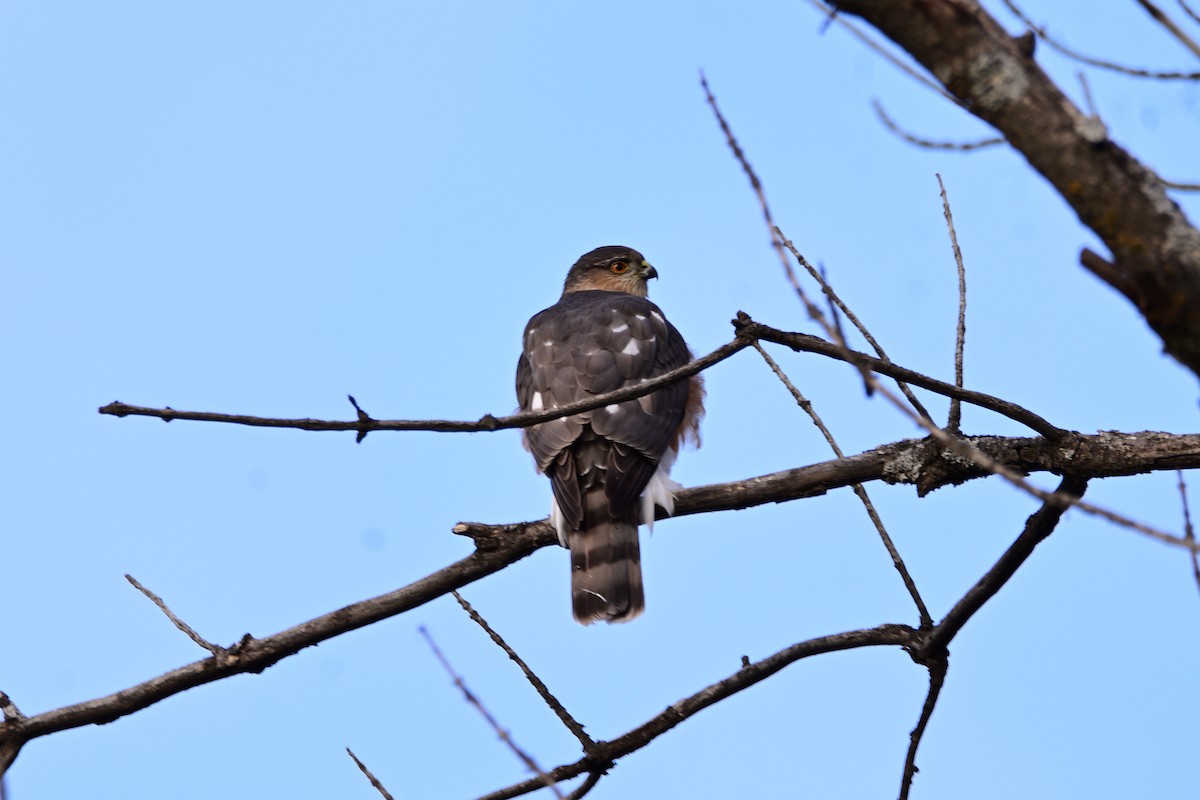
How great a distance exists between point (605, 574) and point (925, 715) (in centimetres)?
190

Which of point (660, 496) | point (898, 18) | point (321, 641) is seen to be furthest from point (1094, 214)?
point (660, 496)

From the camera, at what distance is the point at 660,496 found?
5.61m

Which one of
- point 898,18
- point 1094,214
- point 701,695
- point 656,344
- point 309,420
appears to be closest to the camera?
point 1094,214

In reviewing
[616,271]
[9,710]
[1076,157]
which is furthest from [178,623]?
[616,271]

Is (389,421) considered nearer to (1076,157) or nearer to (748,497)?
(1076,157)

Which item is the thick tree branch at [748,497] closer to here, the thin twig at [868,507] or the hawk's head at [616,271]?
the thin twig at [868,507]

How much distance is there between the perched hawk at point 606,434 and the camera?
571cm

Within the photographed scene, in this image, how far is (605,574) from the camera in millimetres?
5699

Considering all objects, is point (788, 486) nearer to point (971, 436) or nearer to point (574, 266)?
point (971, 436)

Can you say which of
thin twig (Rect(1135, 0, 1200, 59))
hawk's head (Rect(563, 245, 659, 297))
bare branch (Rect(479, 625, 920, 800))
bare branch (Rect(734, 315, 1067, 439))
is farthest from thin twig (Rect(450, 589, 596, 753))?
hawk's head (Rect(563, 245, 659, 297))

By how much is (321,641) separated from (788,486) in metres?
1.67

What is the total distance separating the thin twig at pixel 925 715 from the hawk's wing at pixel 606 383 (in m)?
1.69

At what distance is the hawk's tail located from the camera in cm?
567

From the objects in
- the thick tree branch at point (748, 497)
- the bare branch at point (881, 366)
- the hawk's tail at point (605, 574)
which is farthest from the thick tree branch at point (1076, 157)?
the hawk's tail at point (605, 574)
